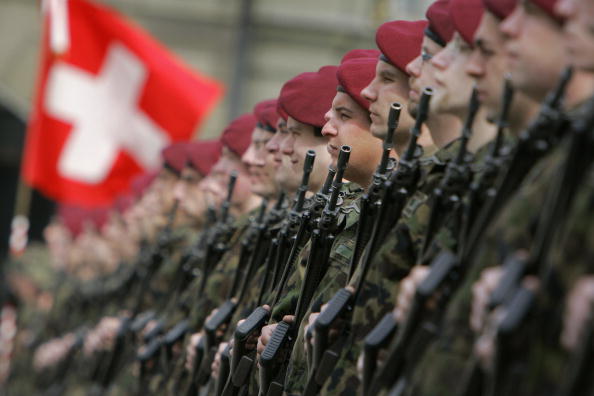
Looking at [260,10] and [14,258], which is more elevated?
[260,10]

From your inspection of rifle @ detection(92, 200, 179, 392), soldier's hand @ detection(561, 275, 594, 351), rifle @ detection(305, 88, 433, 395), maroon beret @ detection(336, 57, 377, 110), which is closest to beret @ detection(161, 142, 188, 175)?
rifle @ detection(92, 200, 179, 392)

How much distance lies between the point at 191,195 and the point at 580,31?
6.29 meters

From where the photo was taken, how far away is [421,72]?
474 centimetres

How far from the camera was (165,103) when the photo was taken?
13602 mm

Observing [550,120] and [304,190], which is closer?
[550,120]

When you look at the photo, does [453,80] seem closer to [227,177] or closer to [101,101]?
[227,177]

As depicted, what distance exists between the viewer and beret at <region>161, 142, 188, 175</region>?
9930 millimetres

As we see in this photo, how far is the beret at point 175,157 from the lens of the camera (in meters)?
9.93

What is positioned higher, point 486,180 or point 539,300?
point 486,180

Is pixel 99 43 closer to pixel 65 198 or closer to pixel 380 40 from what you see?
pixel 65 198

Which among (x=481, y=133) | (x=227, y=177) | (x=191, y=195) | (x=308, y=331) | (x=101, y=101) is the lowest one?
(x=308, y=331)

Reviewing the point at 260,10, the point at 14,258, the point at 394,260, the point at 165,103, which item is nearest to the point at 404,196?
the point at 394,260

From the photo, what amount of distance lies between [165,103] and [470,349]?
1047 centimetres

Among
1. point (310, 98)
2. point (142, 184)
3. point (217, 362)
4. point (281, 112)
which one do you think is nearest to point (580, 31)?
point (310, 98)
